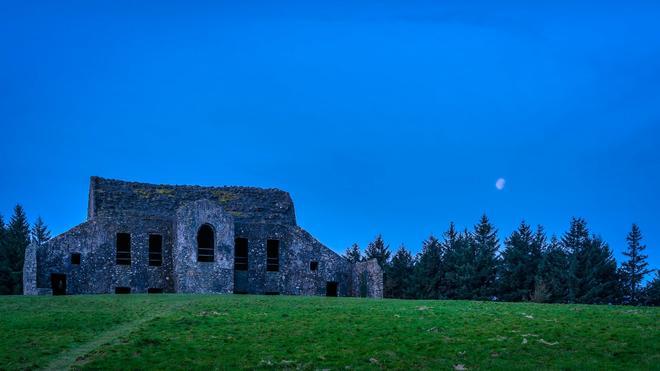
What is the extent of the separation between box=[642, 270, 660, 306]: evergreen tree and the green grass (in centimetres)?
3693

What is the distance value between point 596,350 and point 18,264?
69.5 metres

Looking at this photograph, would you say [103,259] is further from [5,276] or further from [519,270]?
[519,270]

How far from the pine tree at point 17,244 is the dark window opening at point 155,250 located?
30278 millimetres

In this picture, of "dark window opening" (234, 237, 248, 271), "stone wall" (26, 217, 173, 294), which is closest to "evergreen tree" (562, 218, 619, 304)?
"dark window opening" (234, 237, 248, 271)

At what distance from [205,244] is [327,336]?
1186 inches

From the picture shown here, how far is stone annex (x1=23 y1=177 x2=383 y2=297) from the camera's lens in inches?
1969

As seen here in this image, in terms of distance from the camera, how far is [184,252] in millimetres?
50062

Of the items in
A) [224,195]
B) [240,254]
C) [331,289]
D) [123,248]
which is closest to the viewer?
[123,248]

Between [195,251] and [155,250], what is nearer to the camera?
[195,251]

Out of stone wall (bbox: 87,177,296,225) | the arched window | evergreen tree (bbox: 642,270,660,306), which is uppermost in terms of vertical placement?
stone wall (bbox: 87,177,296,225)

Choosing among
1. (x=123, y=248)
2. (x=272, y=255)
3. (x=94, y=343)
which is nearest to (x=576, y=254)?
(x=272, y=255)

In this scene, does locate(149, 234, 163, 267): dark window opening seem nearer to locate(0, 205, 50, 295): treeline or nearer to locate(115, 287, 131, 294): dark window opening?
locate(115, 287, 131, 294): dark window opening

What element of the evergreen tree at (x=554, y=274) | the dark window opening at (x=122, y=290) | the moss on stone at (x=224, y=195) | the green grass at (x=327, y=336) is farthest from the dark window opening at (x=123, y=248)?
the evergreen tree at (x=554, y=274)

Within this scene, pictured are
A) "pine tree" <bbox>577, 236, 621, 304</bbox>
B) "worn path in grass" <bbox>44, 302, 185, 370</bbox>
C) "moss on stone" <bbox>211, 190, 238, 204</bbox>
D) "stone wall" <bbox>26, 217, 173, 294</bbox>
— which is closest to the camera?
"worn path in grass" <bbox>44, 302, 185, 370</bbox>
